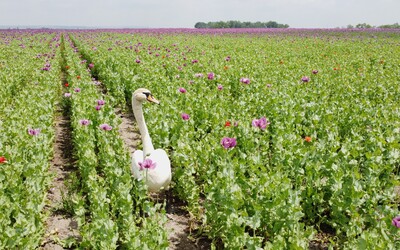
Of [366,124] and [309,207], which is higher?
[366,124]

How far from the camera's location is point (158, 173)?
409 centimetres

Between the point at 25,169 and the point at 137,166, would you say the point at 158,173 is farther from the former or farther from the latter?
the point at 25,169

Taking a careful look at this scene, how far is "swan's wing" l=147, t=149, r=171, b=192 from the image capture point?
13.3 feet

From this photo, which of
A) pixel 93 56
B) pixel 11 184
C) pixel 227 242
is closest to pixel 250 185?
pixel 227 242

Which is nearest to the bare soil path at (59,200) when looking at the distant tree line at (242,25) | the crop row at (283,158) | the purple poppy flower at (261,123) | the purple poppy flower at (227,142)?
the crop row at (283,158)

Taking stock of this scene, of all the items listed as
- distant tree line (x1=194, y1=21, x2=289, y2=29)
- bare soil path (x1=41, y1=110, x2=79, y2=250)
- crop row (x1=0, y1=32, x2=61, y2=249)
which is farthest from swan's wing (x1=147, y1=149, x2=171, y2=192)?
distant tree line (x1=194, y1=21, x2=289, y2=29)

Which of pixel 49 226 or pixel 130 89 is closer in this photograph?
pixel 49 226

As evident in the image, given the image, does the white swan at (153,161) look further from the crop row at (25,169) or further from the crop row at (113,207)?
the crop row at (25,169)

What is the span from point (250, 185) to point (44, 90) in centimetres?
655

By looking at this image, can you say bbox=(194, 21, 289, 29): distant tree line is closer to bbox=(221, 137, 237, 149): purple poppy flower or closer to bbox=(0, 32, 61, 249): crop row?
bbox=(0, 32, 61, 249): crop row

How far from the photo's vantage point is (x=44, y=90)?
27.5 ft

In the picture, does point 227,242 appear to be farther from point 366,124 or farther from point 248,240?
point 366,124

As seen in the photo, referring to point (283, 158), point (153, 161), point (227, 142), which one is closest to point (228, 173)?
point (227, 142)

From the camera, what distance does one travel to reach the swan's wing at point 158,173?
406 cm
